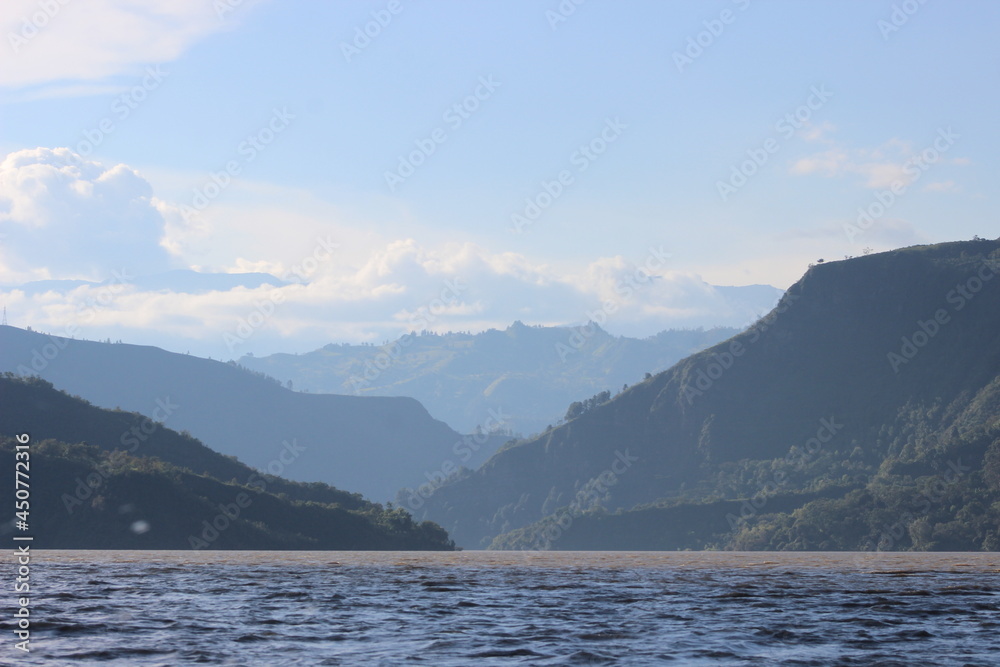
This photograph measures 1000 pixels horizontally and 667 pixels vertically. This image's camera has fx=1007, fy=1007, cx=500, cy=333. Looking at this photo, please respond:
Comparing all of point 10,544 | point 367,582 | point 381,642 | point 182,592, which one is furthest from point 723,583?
point 10,544

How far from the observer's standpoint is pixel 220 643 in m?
34.9

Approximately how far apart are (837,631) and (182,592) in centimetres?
3691

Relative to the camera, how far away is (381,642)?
36.3m

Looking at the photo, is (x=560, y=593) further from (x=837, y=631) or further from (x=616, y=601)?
(x=837, y=631)

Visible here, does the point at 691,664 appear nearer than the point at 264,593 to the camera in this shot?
Yes

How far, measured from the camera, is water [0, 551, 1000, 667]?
32656 millimetres

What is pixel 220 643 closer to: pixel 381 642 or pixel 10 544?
pixel 381 642

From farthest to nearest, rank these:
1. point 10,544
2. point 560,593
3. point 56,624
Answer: point 10,544 → point 560,593 → point 56,624

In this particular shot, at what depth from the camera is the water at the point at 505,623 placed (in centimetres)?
3266

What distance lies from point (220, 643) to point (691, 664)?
52.6 feet

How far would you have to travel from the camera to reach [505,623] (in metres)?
42.8

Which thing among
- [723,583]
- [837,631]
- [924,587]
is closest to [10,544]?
[723,583]

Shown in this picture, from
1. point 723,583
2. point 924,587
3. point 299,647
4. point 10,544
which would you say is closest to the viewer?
point 299,647

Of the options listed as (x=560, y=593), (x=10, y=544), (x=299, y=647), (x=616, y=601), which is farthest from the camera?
(x=10, y=544)
